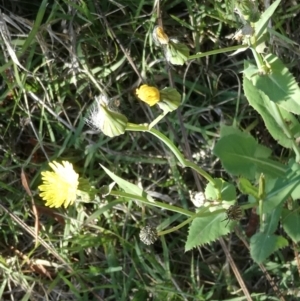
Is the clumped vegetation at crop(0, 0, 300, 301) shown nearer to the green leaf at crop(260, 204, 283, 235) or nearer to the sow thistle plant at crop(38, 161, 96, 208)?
the green leaf at crop(260, 204, 283, 235)

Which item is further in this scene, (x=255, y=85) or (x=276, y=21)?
(x=276, y=21)

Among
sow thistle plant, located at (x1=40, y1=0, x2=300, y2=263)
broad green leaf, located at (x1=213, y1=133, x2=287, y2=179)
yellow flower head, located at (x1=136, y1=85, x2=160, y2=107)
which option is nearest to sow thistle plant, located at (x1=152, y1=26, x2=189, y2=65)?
sow thistle plant, located at (x1=40, y1=0, x2=300, y2=263)

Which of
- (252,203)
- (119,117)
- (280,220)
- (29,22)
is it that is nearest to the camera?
(119,117)

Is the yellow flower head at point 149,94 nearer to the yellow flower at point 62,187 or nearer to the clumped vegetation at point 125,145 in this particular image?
the yellow flower at point 62,187

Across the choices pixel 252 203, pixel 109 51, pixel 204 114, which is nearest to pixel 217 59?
pixel 204 114

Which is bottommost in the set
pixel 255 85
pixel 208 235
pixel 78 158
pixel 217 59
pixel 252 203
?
pixel 78 158

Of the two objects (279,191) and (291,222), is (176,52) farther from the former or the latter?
(291,222)

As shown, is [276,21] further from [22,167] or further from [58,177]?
[22,167]

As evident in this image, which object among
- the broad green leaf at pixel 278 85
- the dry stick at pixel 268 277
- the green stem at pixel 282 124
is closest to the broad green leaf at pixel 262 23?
the broad green leaf at pixel 278 85
